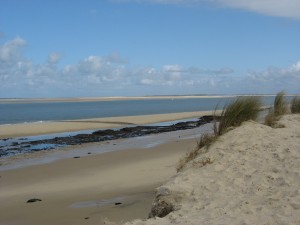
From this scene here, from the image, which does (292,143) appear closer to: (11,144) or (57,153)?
(57,153)

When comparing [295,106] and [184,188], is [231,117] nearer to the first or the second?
[184,188]

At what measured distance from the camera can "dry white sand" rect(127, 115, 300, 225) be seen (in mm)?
5203

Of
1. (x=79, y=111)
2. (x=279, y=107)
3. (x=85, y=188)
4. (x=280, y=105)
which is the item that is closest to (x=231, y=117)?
(x=85, y=188)

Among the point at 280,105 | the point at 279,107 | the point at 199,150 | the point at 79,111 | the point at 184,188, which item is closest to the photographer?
the point at 184,188

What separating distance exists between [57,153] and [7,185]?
689 cm

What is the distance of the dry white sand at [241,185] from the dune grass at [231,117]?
0.33 metres

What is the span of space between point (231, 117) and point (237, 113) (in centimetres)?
19

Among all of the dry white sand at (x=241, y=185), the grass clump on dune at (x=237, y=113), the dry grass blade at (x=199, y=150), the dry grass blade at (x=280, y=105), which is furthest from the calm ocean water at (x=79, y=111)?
the dry white sand at (x=241, y=185)

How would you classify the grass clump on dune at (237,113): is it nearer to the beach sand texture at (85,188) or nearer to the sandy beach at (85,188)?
the sandy beach at (85,188)

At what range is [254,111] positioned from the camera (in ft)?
33.6

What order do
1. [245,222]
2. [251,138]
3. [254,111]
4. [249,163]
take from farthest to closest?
[254,111]
[251,138]
[249,163]
[245,222]

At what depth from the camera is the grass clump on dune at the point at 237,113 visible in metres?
9.23

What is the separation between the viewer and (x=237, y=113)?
9.59 metres

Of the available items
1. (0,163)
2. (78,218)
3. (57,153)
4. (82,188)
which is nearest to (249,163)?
(78,218)
